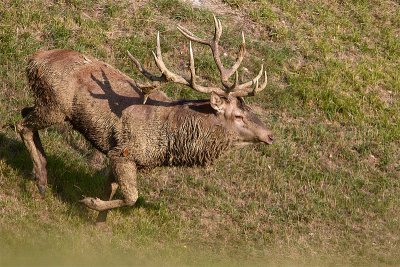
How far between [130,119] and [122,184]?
31.2 inches

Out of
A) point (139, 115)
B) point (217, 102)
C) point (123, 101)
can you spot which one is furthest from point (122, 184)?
point (217, 102)

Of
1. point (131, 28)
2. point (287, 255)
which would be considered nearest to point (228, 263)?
point (287, 255)

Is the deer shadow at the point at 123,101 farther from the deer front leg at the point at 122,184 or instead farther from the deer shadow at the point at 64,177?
the deer shadow at the point at 64,177

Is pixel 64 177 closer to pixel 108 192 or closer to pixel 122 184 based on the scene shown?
pixel 108 192

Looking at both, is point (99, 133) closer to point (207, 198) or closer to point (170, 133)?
point (170, 133)

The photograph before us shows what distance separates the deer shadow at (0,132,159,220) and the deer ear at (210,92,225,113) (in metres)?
2.10

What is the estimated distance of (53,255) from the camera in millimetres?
9883

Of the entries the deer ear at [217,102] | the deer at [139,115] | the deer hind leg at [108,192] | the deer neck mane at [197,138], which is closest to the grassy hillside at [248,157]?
the deer hind leg at [108,192]

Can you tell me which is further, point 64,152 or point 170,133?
point 64,152

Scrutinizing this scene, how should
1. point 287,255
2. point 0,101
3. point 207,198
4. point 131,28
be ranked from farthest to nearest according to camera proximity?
point 131,28 → point 0,101 → point 207,198 → point 287,255

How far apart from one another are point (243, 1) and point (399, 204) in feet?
19.2

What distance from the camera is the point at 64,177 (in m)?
11.8

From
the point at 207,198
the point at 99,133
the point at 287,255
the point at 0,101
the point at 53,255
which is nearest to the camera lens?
the point at 53,255

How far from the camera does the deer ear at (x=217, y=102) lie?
33.5 ft
